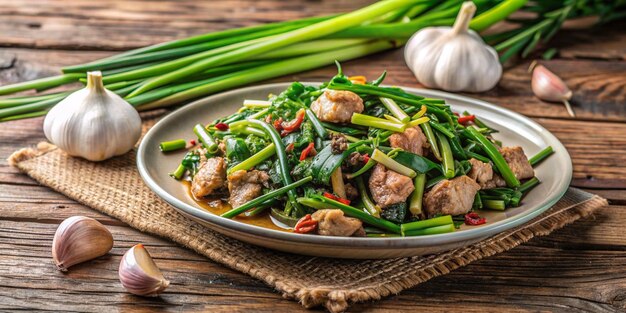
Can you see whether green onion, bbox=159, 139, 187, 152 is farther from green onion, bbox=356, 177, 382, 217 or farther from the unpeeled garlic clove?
the unpeeled garlic clove

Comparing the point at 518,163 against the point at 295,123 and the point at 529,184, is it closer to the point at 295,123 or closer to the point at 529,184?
the point at 529,184

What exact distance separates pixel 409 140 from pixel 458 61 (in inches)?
67.2

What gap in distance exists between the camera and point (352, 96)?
3078 mm

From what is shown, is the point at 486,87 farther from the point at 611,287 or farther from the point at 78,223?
the point at 78,223

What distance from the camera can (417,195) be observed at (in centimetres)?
286

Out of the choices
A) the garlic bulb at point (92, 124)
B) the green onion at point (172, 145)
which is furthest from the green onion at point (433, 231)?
the garlic bulb at point (92, 124)

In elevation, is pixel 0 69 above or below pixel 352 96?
below

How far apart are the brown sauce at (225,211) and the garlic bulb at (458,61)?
1.93 meters

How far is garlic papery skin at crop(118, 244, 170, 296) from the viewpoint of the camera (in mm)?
2561

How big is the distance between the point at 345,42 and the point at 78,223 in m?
2.55

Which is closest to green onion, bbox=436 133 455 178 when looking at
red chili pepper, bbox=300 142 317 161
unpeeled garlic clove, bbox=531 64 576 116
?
red chili pepper, bbox=300 142 317 161

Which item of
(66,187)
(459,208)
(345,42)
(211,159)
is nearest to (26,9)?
(345,42)

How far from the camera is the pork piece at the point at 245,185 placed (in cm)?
291

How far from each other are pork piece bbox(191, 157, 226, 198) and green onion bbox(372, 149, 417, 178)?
0.62m
